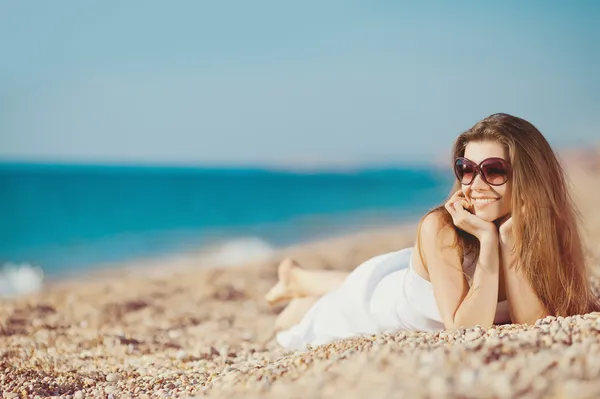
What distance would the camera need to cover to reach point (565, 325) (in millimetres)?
3281

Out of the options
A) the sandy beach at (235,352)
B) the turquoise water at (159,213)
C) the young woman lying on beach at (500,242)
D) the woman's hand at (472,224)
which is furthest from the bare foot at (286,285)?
the turquoise water at (159,213)

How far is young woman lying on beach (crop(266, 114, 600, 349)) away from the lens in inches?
149

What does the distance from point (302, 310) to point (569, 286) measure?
227 centimetres

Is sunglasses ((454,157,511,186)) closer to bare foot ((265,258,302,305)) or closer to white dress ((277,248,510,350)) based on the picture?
white dress ((277,248,510,350))

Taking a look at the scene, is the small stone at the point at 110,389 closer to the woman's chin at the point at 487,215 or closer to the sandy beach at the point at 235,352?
the sandy beach at the point at 235,352

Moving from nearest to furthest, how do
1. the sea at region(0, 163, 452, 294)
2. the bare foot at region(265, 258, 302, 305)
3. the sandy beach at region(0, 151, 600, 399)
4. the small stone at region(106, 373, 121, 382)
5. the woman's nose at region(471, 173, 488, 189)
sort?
1. the sandy beach at region(0, 151, 600, 399)
2. the woman's nose at region(471, 173, 488, 189)
3. the small stone at region(106, 373, 121, 382)
4. the bare foot at region(265, 258, 302, 305)
5. the sea at region(0, 163, 452, 294)

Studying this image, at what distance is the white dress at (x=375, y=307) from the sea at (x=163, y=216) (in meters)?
3.54

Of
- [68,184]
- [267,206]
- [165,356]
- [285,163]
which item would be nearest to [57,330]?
[165,356]

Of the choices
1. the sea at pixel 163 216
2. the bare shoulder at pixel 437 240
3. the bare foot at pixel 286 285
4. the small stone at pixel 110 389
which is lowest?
the sea at pixel 163 216

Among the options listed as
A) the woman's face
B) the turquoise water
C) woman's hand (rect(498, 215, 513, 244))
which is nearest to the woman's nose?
the woman's face

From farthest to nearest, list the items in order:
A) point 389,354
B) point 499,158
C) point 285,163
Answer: point 285,163
point 499,158
point 389,354

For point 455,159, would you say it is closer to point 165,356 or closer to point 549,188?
point 549,188

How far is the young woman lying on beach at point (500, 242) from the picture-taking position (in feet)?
12.4

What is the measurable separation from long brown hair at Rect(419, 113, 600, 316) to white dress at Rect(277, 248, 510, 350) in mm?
293
